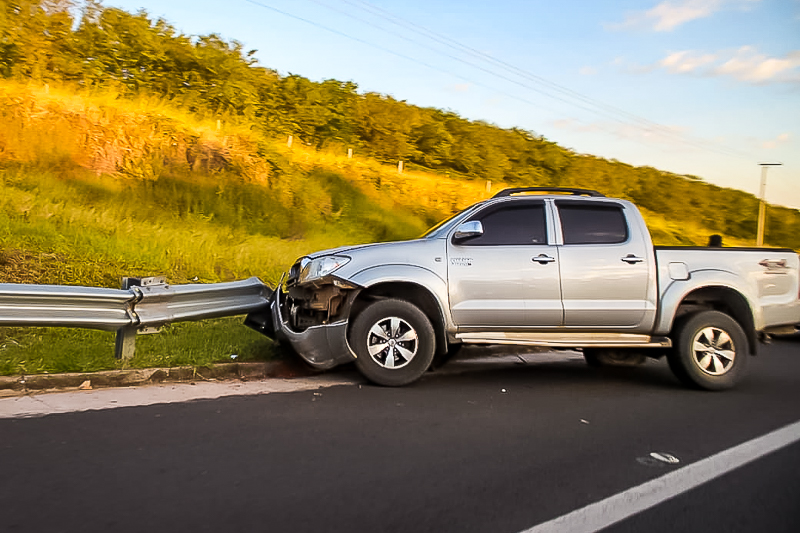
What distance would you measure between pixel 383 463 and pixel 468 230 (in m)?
3.11

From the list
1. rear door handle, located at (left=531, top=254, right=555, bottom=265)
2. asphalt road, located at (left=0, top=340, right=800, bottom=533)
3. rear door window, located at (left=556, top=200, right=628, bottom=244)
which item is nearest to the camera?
asphalt road, located at (left=0, top=340, right=800, bottom=533)

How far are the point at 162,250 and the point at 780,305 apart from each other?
31.3ft

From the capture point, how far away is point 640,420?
20.3 feet

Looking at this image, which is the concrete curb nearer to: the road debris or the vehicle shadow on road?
the vehicle shadow on road

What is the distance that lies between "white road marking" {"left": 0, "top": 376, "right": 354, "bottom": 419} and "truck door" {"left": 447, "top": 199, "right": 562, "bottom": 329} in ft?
4.66

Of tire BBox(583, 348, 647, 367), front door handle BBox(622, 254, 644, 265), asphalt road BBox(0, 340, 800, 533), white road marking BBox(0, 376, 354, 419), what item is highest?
front door handle BBox(622, 254, 644, 265)

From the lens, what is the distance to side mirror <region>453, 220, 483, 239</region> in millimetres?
7215

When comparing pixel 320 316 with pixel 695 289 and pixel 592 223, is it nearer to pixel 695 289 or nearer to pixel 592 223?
pixel 592 223

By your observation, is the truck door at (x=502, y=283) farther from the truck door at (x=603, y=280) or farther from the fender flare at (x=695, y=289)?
the fender flare at (x=695, y=289)

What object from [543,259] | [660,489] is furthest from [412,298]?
[660,489]

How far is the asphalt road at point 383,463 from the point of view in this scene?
3752 millimetres

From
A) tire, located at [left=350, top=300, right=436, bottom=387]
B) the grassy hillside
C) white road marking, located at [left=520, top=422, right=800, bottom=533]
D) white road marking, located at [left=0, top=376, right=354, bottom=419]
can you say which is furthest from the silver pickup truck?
white road marking, located at [left=520, top=422, right=800, bottom=533]

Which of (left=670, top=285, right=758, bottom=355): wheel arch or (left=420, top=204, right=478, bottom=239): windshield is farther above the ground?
(left=420, top=204, right=478, bottom=239): windshield

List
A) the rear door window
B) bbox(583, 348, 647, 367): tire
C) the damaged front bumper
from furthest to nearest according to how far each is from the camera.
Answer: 1. bbox(583, 348, 647, 367): tire
2. the rear door window
3. the damaged front bumper
